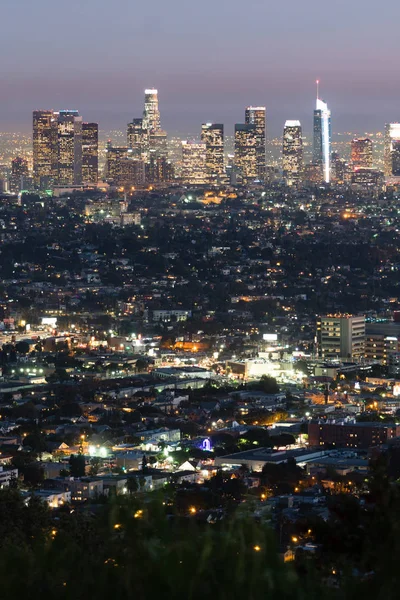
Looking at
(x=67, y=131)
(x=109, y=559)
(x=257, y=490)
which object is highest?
(x=67, y=131)

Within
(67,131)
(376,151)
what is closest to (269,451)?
(67,131)

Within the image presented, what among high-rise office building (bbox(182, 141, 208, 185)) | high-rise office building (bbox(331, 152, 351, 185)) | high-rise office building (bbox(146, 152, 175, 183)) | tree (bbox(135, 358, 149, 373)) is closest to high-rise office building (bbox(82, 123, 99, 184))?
high-rise office building (bbox(146, 152, 175, 183))

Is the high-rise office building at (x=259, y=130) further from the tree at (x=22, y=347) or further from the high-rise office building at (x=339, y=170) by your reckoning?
the tree at (x=22, y=347)

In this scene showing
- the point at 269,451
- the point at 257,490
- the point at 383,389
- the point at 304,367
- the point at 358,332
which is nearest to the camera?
the point at 257,490

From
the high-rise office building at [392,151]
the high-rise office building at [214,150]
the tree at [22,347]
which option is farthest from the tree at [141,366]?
the high-rise office building at [392,151]

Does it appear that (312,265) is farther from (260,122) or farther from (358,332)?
(260,122)

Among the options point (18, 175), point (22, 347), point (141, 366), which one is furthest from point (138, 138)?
point (141, 366)

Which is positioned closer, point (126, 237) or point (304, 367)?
point (304, 367)
